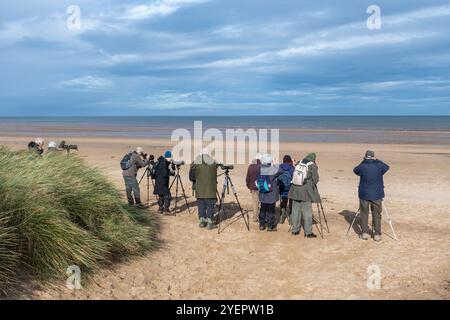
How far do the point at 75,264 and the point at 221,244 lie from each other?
3.47 m

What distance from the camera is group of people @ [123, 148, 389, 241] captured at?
9172 mm

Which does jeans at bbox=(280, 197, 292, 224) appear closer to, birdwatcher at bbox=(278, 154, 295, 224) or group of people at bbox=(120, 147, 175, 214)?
birdwatcher at bbox=(278, 154, 295, 224)

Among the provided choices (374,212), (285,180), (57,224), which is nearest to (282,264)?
(374,212)

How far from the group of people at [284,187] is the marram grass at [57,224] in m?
1.72

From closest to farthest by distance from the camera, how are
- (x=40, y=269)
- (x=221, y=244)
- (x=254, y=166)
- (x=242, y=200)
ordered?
(x=40, y=269), (x=221, y=244), (x=254, y=166), (x=242, y=200)

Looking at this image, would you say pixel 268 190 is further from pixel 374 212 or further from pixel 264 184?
pixel 374 212

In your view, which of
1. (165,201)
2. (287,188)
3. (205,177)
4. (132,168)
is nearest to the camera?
(205,177)

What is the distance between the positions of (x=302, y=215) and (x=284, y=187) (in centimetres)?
87

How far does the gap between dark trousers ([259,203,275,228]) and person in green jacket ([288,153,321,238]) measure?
22.5 inches

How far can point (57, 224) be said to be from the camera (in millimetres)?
6547
